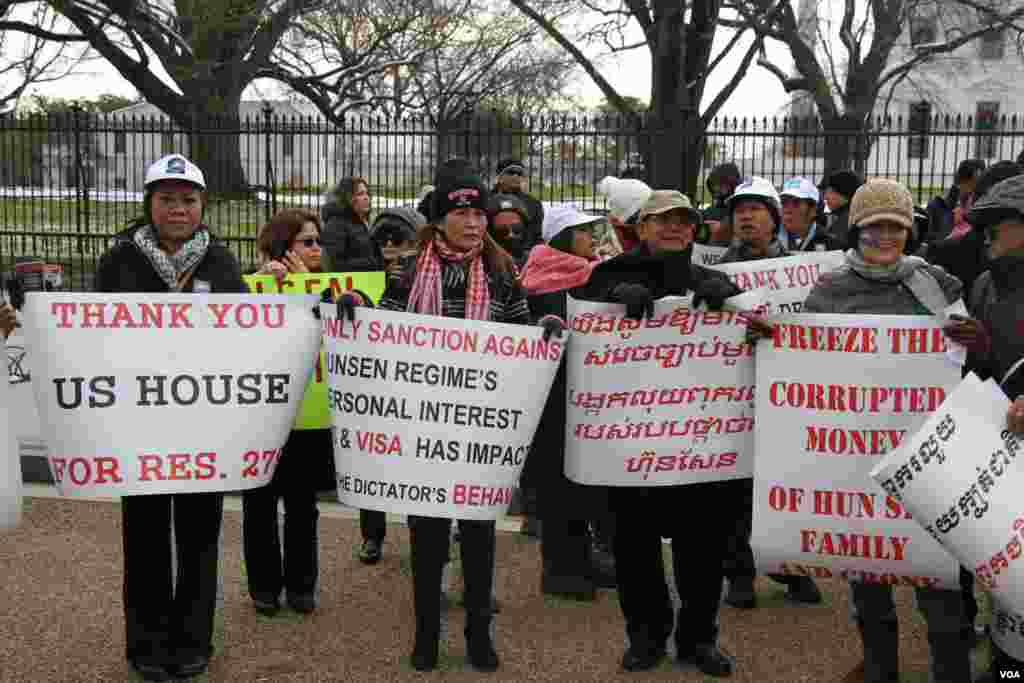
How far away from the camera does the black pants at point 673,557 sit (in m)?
4.98

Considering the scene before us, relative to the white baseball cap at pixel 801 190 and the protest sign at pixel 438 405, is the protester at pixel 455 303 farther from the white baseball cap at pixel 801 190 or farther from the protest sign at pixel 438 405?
the white baseball cap at pixel 801 190

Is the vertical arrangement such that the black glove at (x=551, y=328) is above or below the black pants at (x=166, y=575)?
above

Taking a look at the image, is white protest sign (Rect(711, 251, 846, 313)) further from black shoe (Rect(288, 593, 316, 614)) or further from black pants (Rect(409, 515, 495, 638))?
black shoe (Rect(288, 593, 316, 614))

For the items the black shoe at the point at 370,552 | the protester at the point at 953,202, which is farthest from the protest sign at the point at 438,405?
the protester at the point at 953,202

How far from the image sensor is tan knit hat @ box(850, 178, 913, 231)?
4.60m

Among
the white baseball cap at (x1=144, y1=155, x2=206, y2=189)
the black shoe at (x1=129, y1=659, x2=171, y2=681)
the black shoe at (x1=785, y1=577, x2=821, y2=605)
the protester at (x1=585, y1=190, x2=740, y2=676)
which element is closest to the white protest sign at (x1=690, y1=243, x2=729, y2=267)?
the black shoe at (x1=785, y1=577, x2=821, y2=605)

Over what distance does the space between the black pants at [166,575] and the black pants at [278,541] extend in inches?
30.1

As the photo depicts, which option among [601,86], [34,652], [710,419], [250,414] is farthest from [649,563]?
[601,86]

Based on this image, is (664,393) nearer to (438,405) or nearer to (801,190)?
(438,405)

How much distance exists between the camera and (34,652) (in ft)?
17.1

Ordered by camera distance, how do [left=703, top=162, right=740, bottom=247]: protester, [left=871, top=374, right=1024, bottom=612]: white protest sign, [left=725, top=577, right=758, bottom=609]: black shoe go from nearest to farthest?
[left=871, top=374, right=1024, bottom=612]: white protest sign < [left=725, top=577, right=758, bottom=609]: black shoe < [left=703, top=162, right=740, bottom=247]: protester

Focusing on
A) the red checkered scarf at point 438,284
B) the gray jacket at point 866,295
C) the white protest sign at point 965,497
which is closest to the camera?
the white protest sign at point 965,497

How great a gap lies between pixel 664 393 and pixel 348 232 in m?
3.59

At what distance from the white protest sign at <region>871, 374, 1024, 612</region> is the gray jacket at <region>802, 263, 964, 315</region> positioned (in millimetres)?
632
